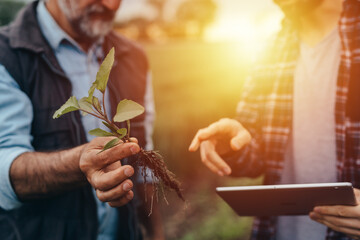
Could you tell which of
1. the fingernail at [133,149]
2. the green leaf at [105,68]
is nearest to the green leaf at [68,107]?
the green leaf at [105,68]

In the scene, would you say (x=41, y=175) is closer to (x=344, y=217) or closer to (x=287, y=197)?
(x=287, y=197)

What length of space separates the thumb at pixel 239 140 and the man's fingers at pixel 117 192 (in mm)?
753

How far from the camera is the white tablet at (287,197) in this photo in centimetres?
131

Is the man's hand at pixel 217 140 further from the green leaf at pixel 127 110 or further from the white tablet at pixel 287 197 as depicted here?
the green leaf at pixel 127 110

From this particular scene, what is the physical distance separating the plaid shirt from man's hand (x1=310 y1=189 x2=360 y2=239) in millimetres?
315

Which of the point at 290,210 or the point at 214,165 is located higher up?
the point at 214,165

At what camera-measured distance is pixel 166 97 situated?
852cm

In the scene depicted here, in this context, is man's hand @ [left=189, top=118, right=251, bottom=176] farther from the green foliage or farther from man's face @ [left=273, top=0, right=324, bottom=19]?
man's face @ [left=273, top=0, right=324, bottom=19]

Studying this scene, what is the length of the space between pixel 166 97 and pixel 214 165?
6.87 m

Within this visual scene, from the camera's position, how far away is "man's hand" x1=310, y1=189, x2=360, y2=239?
138 centimetres

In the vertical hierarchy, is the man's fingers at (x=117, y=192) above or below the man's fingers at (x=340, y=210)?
above

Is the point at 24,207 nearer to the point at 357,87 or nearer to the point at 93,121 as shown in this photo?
the point at 93,121

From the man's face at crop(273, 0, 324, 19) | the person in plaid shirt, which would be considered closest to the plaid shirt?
the person in plaid shirt

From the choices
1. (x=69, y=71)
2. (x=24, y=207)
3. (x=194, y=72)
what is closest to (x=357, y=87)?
(x=69, y=71)
